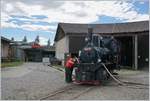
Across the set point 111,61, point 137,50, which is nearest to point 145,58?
point 137,50

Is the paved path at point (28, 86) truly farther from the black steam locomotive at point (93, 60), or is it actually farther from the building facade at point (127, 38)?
the building facade at point (127, 38)

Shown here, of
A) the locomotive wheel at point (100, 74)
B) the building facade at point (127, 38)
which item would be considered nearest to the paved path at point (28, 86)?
the locomotive wheel at point (100, 74)

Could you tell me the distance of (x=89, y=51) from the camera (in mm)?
17422

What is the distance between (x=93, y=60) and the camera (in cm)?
1716

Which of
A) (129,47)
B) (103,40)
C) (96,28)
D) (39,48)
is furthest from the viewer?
(39,48)

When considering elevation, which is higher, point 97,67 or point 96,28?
point 96,28

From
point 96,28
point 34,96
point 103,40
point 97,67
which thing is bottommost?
point 34,96

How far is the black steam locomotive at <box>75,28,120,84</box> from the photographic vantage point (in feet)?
53.3

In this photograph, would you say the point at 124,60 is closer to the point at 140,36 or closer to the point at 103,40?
the point at 140,36

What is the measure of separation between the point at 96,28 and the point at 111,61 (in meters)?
19.1

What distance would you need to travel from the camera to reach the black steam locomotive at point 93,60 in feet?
53.3

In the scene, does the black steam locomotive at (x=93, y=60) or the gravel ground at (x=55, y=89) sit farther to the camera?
the black steam locomotive at (x=93, y=60)

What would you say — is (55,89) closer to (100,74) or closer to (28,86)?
(28,86)

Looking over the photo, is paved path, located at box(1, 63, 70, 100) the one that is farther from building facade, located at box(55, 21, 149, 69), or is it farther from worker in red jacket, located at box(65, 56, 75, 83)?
building facade, located at box(55, 21, 149, 69)
